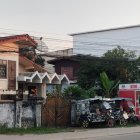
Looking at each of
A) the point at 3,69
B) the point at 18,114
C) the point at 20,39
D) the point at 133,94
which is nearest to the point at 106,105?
the point at 133,94

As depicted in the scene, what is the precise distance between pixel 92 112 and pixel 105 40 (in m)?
36.8

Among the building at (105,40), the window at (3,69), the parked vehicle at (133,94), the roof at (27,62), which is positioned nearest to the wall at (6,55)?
the window at (3,69)

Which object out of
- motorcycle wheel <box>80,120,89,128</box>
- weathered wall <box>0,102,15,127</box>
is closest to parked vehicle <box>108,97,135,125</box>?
motorcycle wheel <box>80,120,89,128</box>

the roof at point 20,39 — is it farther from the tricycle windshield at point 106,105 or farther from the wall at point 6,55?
the tricycle windshield at point 106,105

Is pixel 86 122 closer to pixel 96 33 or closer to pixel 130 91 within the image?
pixel 130 91

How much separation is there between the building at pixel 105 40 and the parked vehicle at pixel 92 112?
2853 centimetres

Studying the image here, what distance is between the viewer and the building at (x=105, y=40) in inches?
2405

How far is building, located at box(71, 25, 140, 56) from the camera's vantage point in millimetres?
61094

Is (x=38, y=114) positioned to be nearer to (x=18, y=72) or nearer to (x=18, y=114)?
(x=18, y=114)

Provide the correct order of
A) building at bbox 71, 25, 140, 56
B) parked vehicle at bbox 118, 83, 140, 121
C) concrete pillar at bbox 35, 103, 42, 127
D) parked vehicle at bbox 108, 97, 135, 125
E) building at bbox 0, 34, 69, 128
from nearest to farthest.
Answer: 1. building at bbox 0, 34, 69, 128
2. concrete pillar at bbox 35, 103, 42, 127
3. parked vehicle at bbox 108, 97, 135, 125
4. parked vehicle at bbox 118, 83, 140, 121
5. building at bbox 71, 25, 140, 56

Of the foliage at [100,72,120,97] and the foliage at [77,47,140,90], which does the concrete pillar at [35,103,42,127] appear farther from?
the foliage at [77,47,140,90]

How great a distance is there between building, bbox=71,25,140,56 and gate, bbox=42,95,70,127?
29.1 m

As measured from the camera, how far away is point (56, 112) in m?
29.8

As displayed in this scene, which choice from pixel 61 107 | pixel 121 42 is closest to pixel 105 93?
pixel 61 107
